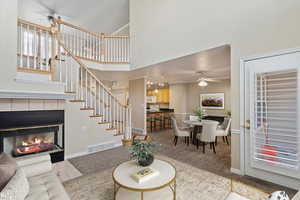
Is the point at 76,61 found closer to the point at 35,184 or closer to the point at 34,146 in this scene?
the point at 34,146

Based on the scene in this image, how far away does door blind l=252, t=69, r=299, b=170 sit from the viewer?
2.03m

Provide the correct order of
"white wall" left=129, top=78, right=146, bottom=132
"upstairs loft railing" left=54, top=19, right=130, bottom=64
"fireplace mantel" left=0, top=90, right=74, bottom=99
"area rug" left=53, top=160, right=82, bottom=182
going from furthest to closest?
"white wall" left=129, top=78, right=146, bottom=132
"upstairs loft railing" left=54, top=19, right=130, bottom=64
"area rug" left=53, top=160, right=82, bottom=182
"fireplace mantel" left=0, top=90, right=74, bottom=99

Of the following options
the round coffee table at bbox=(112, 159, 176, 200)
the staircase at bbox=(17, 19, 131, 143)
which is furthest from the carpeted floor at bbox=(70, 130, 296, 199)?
the staircase at bbox=(17, 19, 131, 143)

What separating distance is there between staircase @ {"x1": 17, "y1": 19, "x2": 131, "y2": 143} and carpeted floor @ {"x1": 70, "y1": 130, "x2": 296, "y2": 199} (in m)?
0.84

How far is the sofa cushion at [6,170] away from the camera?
4.12ft

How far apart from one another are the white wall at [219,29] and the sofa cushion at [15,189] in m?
3.03

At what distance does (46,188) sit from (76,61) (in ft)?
9.88

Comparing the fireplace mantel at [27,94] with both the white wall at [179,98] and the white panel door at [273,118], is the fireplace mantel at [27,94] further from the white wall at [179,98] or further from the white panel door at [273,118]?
the white wall at [179,98]

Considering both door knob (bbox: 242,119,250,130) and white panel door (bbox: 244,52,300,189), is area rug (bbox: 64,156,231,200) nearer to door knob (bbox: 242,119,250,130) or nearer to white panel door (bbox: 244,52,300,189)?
white panel door (bbox: 244,52,300,189)

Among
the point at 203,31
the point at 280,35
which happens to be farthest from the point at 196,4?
the point at 280,35

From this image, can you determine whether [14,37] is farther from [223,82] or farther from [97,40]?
[223,82]

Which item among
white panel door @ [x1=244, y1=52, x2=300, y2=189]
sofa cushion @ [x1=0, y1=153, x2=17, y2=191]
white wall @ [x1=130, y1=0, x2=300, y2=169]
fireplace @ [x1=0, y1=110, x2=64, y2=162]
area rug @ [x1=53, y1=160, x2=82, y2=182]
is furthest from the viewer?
fireplace @ [x1=0, y1=110, x2=64, y2=162]

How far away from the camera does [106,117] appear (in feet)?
13.9

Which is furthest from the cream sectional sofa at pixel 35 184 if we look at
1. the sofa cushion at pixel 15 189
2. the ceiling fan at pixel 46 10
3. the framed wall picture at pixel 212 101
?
the framed wall picture at pixel 212 101
